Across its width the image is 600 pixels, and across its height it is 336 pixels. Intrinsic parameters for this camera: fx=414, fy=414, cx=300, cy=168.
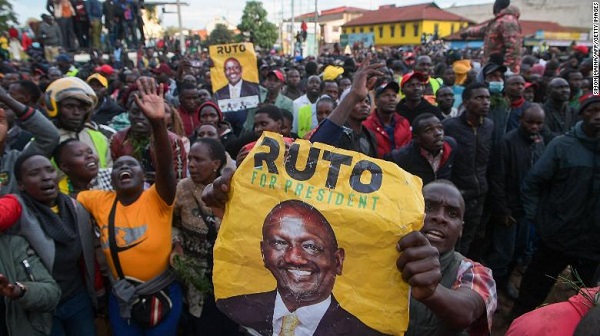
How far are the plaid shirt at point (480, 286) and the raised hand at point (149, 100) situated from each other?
1690mm

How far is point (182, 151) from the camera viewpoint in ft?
11.8

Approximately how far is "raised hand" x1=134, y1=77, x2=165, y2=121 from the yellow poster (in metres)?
3.12

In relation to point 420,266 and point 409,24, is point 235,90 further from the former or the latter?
point 409,24

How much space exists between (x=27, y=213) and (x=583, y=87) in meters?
7.56

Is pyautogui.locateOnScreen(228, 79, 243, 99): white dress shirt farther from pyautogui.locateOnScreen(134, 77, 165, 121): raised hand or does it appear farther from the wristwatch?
the wristwatch

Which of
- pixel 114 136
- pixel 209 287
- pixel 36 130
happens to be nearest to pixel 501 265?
pixel 209 287

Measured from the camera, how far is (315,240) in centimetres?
128

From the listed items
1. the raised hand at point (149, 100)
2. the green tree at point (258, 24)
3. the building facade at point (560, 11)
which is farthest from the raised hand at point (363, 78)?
the building facade at point (560, 11)

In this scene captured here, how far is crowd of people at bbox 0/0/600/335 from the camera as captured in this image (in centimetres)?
177

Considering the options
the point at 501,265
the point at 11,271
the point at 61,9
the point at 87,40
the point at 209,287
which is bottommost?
the point at 501,265

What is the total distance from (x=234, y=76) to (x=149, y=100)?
3.28 meters

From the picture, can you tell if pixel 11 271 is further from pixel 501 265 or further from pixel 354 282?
pixel 501 265

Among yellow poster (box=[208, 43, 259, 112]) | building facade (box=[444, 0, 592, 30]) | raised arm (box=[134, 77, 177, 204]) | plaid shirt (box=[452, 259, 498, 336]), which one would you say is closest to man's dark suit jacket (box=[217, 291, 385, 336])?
plaid shirt (box=[452, 259, 498, 336])

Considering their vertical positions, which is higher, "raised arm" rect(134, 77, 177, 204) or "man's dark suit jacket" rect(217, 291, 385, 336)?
"raised arm" rect(134, 77, 177, 204)
